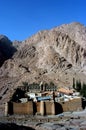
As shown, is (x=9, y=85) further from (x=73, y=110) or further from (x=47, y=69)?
(x=73, y=110)

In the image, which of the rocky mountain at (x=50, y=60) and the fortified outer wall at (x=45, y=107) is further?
the rocky mountain at (x=50, y=60)

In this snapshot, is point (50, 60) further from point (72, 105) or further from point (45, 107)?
point (72, 105)

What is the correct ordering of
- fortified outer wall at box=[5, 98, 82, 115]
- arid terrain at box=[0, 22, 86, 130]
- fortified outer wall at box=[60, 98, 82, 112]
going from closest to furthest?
fortified outer wall at box=[60, 98, 82, 112] → fortified outer wall at box=[5, 98, 82, 115] → arid terrain at box=[0, 22, 86, 130]

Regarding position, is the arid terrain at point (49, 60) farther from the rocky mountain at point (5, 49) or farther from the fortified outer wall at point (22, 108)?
the fortified outer wall at point (22, 108)

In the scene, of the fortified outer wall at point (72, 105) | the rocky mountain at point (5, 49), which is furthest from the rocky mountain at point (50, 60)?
the fortified outer wall at point (72, 105)

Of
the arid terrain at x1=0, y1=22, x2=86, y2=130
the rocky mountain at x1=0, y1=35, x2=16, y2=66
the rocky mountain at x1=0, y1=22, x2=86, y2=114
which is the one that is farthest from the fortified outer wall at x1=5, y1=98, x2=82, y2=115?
the rocky mountain at x1=0, y1=35, x2=16, y2=66

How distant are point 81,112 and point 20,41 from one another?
8871cm

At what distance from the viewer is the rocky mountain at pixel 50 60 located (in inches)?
3300

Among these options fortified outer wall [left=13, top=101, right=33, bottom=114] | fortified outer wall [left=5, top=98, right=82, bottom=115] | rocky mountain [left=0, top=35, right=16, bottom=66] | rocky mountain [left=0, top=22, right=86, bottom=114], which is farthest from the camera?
rocky mountain [left=0, top=35, right=16, bottom=66]

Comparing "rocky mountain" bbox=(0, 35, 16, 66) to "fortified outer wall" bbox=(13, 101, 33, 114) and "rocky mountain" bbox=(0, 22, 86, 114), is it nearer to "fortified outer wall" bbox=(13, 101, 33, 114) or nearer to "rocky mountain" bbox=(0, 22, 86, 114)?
"rocky mountain" bbox=(0, 22, 86, 114)

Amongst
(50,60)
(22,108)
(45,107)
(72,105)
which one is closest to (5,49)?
(50,60)

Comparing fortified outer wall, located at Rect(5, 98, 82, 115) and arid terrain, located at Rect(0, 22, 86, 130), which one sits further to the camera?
arid terrain, located at Rect(0, 22, 86, 130)

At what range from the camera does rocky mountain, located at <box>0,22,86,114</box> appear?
275 feet

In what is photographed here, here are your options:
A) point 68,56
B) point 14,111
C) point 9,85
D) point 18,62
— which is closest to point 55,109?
point 14,111
